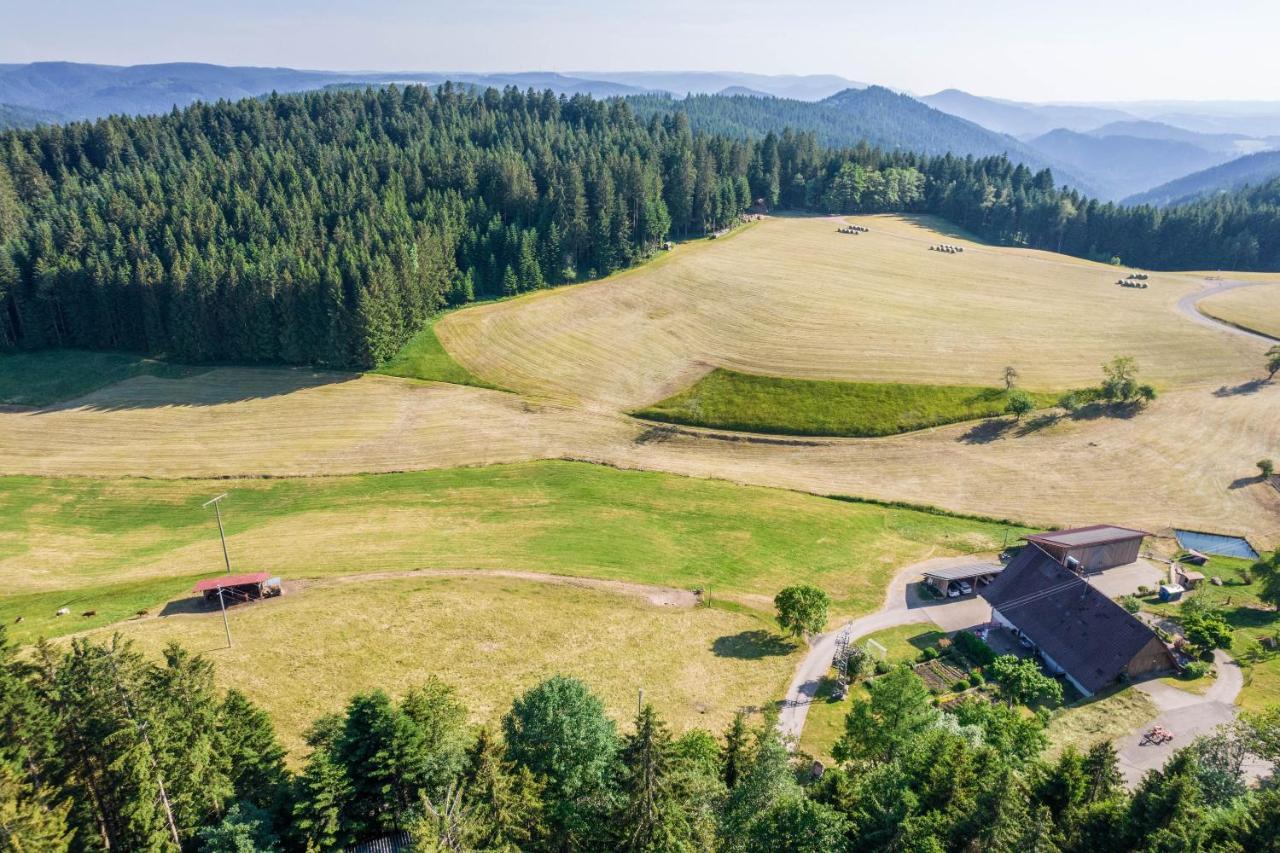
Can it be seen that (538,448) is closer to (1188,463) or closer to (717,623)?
(717,623)

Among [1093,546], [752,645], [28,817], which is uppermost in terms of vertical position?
[28,817]

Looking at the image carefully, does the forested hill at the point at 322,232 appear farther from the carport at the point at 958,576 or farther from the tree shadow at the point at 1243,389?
the tree shadow at the point at 1243,389

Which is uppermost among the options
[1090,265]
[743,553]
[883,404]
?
[1090,265]

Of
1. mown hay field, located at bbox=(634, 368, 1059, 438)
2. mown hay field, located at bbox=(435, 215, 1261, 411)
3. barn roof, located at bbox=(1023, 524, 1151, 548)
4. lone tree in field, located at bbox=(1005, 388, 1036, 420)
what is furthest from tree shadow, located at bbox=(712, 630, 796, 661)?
lone tree in field, located at bbox=(1005, 388, 1036, 420)

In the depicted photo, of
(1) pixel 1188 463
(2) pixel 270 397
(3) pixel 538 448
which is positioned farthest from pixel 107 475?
(1) pixel 1188 463

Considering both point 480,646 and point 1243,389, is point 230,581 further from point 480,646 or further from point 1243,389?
point 1243,389

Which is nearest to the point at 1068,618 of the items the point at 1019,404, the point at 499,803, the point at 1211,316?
the point at 1019,404

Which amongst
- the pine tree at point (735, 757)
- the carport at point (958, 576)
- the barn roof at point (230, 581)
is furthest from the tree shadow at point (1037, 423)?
the barn roof at point (230, 581)
